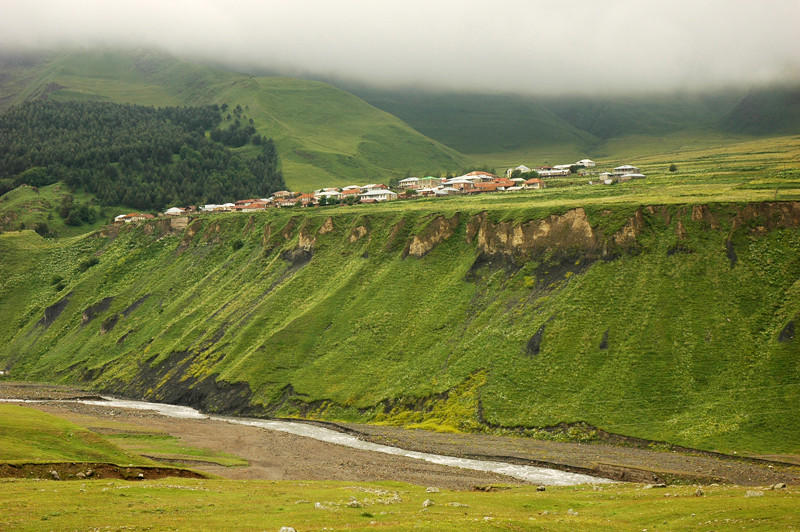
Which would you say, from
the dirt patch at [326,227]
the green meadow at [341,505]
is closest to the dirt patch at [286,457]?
the green meadow at [341,505]

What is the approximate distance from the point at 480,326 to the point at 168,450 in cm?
5413

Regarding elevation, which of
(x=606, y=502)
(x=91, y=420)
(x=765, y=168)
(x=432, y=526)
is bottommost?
(x=91, y=420)

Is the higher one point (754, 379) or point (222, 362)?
point (754, 379)

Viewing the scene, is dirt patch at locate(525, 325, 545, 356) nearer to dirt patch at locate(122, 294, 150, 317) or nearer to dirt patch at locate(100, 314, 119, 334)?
dirt patch at locate(100, 314, 119, 334)

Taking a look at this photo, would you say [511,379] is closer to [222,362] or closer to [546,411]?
[546,411]

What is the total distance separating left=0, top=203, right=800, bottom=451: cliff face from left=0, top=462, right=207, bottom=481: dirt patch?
152 ft

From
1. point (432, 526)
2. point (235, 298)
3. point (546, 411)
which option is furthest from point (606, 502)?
point (235, 298)

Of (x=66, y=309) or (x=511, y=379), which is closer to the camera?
(x=511, y=379)

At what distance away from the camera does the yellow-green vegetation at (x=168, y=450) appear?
3073 inches

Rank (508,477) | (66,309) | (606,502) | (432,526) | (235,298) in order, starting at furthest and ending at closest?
(66,309)
(235,298)
(508,477)
(606,502)
(432,526)

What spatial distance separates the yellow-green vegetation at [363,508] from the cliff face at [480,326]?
101 ft

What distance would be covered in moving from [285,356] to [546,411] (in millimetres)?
51846

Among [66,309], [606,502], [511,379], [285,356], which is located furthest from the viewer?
[66,309]

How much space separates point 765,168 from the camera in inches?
7141
